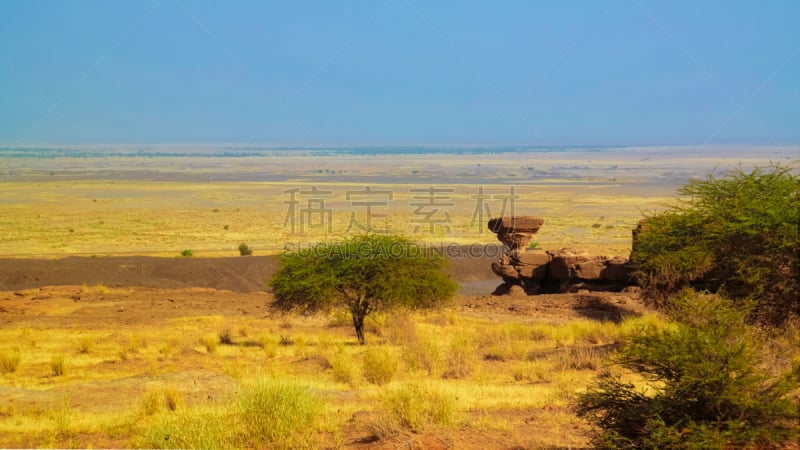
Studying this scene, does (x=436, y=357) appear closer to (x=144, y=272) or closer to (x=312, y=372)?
(x=312, y=372)

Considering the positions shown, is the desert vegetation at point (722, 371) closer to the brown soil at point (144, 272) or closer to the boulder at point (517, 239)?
the boulder at point (517, 239)

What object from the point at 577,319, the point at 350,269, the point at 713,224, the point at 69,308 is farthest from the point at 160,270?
the point at 713,224

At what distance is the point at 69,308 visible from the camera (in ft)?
99.7

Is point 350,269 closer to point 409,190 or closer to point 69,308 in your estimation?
point 69,308

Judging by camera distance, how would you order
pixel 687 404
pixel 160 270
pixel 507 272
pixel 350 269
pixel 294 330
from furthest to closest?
pixel 160 270, pixel 507 272, pixel 294 330, pixel 350 269, pixel 687 404

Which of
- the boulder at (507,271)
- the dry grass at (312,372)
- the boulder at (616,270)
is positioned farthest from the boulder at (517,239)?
the dry grass at (312,372)

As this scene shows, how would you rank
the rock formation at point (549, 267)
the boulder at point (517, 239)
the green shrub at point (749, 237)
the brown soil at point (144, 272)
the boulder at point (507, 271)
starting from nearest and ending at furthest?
the green shrub at point (749, 237) → the rock formation at point (549, 267) → the boulder at point (507, 271) → the boulder at point (517, 239) → the brown soil at point (144, 272)

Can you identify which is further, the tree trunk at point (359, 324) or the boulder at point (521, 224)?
the boulder at point (521, 224)

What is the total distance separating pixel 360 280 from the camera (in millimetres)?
23438

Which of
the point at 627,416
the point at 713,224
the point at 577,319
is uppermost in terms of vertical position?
the point at 713,224

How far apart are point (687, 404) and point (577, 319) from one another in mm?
18550

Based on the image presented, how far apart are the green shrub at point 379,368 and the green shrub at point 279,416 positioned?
175 inches

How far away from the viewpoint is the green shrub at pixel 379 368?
1562cm

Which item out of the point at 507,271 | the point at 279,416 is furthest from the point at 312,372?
the point at 507,271
